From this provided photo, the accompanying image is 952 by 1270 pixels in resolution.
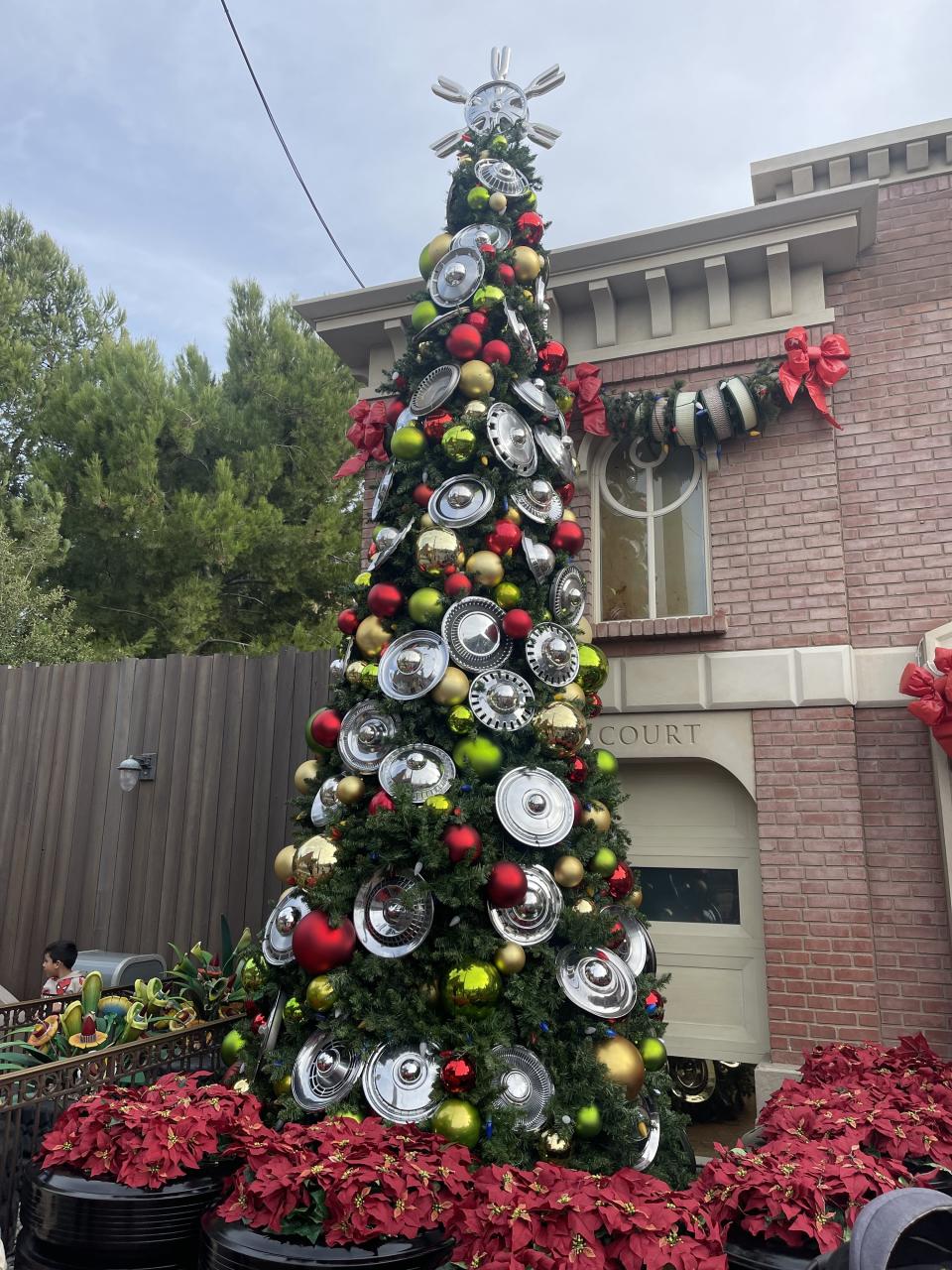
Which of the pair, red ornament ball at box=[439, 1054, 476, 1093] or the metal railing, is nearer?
red ornament ball at box=[439, 1054, 476, 1093]

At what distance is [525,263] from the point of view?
512 centimetres

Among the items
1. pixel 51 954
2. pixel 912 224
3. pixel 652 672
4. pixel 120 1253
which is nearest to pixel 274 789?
pixel 51 954

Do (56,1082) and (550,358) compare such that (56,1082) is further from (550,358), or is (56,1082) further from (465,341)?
(550,358)

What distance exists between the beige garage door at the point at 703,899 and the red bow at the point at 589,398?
8.08ft

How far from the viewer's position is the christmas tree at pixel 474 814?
3596mm

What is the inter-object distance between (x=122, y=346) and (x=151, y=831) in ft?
47.9

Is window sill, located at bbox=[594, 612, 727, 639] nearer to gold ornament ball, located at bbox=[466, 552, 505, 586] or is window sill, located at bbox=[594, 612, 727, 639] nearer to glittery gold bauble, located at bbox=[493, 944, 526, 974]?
gold ornament ball, located at bbox=[466, 552, 505, 586]

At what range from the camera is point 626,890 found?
4410 millimetres

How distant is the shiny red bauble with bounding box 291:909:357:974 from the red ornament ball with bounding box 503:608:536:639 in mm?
1573

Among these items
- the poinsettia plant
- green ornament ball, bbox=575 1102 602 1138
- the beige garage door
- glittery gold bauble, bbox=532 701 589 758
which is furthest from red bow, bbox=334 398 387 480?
green ornament ball, bbox=575 1102 602 1138

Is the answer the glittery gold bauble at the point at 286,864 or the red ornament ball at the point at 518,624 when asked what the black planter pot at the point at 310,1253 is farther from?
the red ornament ball at the point at 518,624

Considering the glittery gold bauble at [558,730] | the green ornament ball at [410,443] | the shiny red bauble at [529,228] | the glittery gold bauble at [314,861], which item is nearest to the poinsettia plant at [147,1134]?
the glittery gold bauble at [314,861]

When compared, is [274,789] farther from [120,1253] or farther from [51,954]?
[120,1253]

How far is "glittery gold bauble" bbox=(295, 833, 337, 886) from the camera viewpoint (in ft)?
12.9
